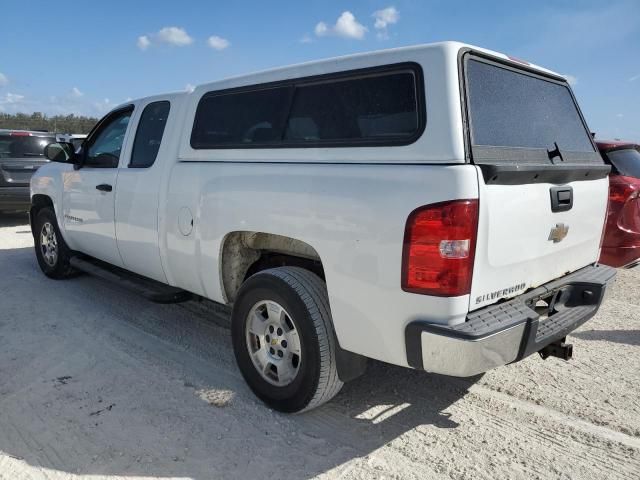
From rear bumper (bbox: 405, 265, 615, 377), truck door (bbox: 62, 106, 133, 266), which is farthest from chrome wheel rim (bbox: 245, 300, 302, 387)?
truck door (bbox: 62, 106, 133, 266)

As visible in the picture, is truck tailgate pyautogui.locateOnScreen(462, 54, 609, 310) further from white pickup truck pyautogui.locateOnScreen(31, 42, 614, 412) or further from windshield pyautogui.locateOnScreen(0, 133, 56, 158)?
windshield pyautogui.locateOnScreen(0, 133, 56, 158)

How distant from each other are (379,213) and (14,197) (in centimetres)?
916

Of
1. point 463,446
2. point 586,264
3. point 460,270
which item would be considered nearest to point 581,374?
point 586,264

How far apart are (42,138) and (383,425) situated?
9.51 m

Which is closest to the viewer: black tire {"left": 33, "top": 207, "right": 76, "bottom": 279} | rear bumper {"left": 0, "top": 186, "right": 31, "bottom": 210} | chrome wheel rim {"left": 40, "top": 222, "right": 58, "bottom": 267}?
black tire {"left": 33, "top": 207, "right": 76, "bottom": 279}

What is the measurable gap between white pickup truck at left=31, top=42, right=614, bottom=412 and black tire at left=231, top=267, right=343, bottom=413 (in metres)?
0.01

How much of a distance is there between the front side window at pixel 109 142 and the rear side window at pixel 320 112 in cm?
121

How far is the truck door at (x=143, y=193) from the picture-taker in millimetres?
3984

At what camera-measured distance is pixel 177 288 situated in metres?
4.10

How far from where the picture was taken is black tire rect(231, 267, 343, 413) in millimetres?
2867

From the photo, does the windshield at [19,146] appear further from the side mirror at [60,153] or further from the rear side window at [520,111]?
the rear side window at [520,111]

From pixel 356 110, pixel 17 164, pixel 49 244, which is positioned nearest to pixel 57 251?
pixel 49 244

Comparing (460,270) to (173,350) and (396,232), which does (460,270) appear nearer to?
(396,232)

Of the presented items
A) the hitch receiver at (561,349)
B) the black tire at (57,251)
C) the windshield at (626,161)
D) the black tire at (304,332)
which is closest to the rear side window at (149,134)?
the black tire at (304,332)
